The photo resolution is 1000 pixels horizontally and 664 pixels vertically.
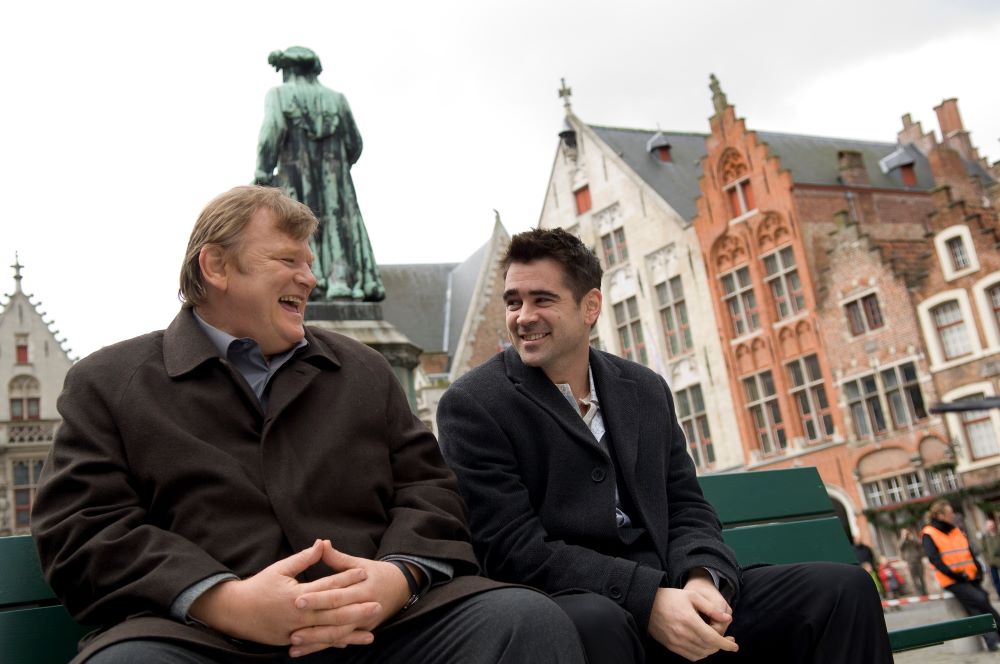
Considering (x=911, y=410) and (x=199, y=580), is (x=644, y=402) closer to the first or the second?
(x=199, y=580)

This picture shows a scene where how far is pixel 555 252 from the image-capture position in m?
2.77

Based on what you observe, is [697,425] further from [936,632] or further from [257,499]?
[257,499]

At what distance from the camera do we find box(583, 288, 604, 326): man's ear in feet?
9.34

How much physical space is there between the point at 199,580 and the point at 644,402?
1.38 metres

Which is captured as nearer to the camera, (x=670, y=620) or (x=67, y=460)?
(x=67, y=460)

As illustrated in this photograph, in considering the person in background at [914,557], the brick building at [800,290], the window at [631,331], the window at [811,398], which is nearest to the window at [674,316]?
the brick building at [800,290]

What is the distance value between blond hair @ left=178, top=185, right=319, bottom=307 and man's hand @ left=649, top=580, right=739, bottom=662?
122 centimetres

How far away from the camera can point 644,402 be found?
2.81 metres

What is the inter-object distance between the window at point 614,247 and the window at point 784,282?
15.3 ft

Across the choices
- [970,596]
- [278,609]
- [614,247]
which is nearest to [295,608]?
[278,609]

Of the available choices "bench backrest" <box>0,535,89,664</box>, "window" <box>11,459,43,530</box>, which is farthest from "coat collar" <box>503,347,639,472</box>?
"window" <box>11,459,43,530</box>

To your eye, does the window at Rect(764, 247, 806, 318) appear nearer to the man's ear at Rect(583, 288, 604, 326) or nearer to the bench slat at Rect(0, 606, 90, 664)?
the man's ear at Rect(583, 288, 604, 326)

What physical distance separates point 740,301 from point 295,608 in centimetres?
2340

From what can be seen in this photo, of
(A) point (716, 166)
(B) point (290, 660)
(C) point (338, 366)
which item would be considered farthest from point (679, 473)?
(A) point (716, 166)
